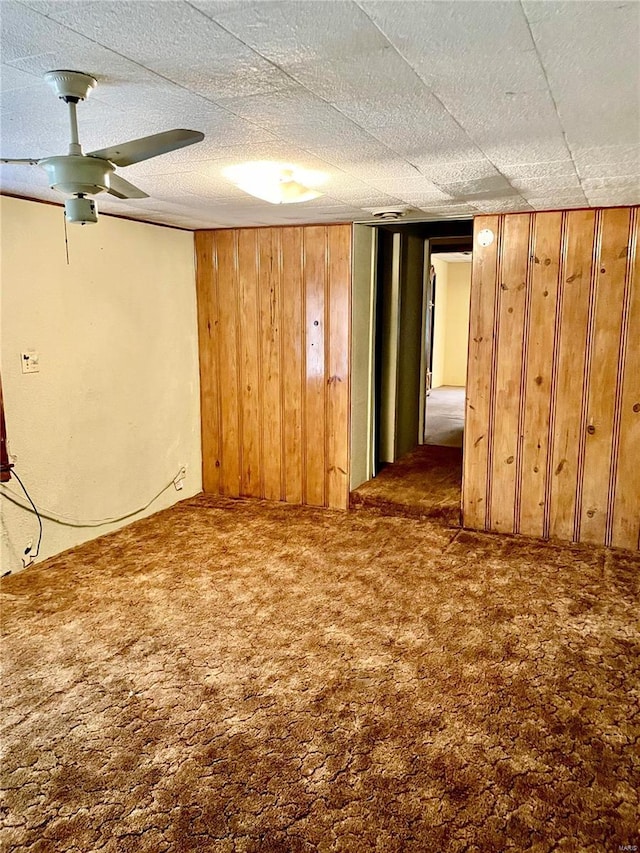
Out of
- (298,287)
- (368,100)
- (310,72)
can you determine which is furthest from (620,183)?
(298,287)

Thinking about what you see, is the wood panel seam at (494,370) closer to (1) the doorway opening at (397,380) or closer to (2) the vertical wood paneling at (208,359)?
(1) the doorway opening at (397,380)

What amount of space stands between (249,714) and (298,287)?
3.26 metres

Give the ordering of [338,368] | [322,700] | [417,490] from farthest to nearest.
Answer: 1. [417,490]
2. [338,368]
3. [322,700]

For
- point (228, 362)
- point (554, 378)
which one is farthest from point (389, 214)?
point (228, 362)

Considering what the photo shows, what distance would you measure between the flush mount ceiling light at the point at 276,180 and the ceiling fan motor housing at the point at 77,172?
95 cm

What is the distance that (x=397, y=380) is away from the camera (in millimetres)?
5887

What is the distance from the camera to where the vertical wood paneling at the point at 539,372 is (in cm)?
404

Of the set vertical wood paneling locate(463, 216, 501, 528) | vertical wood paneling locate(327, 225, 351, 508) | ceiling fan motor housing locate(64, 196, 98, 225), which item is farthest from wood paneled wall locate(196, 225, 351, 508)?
ceiling fan motor housing locate(64, 196, 98, 225)

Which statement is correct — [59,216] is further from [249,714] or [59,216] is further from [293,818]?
[293,818]

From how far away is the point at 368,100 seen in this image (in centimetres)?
195

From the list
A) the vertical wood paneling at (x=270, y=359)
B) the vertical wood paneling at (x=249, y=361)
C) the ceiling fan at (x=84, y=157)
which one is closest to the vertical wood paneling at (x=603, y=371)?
the vertical wood paneling at (x=270, y=359)

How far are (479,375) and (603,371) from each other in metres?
0.80

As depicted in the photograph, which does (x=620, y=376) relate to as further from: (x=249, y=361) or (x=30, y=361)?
(x=30, y=361)

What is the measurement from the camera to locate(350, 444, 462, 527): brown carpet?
471cm
